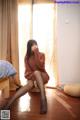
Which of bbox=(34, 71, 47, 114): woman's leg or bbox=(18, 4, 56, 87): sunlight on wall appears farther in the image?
bbox=(18, 4, 56, 87): sunlight on wall

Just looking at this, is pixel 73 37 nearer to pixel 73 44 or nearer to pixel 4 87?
pixel 73 44

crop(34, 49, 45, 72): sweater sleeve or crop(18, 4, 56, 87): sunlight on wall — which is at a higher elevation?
crop(18, 4, 56, 87): sunlight on wall

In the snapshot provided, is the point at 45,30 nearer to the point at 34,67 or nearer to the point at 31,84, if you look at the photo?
the point at 34,67

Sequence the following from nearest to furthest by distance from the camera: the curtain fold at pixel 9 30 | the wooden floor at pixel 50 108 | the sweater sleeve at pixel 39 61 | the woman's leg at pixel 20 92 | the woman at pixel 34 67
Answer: the wooden floor at pixel 50 108 → the woman's leg at pixel 20 92 → the woman at pixel 34 67 → the sweater sleeve at pixel 39 61 → the curtain fold at pixel 9 30

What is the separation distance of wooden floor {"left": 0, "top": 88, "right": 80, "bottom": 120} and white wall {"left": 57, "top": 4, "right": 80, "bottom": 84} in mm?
628

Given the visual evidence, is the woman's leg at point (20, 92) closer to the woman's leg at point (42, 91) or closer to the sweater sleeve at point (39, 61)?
the woman's leg at point (42, 91)

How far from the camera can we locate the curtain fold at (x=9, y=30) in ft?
12.3

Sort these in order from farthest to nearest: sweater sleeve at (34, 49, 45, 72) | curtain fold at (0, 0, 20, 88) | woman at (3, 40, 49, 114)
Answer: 1. curtain fold at (0, 0, 20, 88)
2. sweater sleeve at (34, 49, 45, 72)
3. woman at (3, 40, 49, 114)

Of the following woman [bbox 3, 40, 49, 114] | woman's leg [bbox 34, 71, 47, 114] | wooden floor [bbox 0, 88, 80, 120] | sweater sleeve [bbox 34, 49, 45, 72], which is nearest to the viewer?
wooden floor [bbox 0, 88, 80, 120]

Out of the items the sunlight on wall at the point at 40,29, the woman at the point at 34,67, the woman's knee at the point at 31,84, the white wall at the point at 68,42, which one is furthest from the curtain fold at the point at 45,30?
the woman's knee at the point at 31,84

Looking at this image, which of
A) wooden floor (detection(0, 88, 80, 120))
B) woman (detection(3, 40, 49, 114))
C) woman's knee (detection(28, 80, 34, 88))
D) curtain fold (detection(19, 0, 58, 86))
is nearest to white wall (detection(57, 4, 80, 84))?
curtain fold (detection(19, 0, 58, 86))

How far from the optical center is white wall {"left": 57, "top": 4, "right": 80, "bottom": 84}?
3771mm

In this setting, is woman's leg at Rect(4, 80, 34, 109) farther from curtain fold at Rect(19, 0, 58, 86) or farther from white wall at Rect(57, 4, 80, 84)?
white wall at Rect(57, 4, 80, 84)

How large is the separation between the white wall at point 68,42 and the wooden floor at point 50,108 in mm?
628
